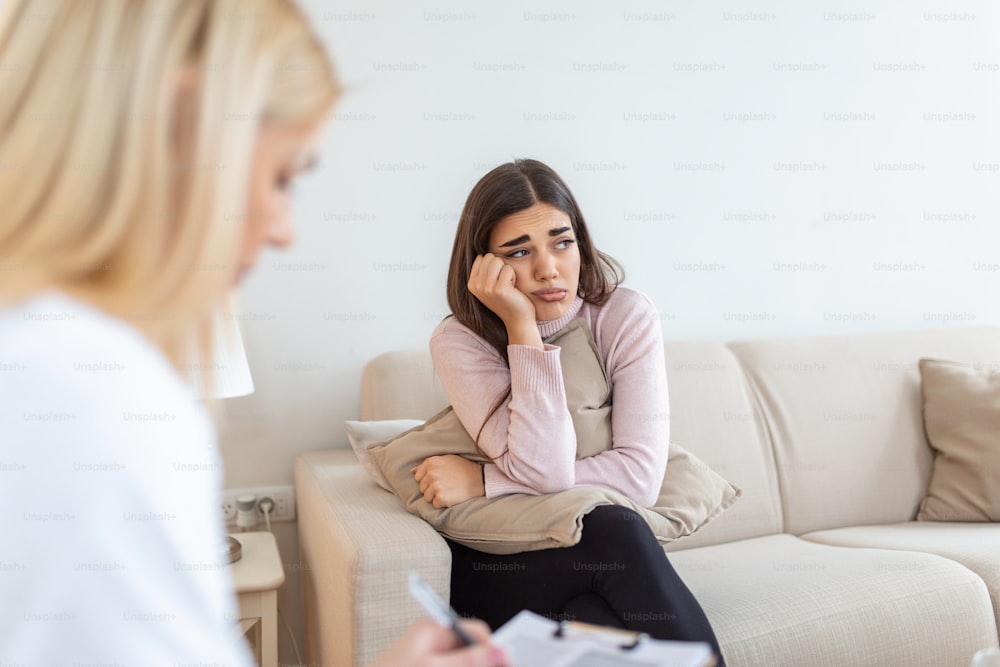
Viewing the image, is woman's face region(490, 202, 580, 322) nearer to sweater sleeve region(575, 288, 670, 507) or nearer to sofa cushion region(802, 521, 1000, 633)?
sweater sleeve region(575, 288, 670, 507)

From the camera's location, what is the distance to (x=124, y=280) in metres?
0.64

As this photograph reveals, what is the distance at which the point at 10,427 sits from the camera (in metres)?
0.54

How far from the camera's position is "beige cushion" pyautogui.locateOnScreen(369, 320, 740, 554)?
1.62 meters

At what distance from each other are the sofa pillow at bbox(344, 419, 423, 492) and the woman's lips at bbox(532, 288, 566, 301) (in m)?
0.39

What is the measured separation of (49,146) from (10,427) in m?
0.20

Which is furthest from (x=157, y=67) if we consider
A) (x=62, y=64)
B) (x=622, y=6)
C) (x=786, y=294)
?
(x=786, y=294)

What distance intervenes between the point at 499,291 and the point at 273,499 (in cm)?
98

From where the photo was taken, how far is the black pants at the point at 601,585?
149cm

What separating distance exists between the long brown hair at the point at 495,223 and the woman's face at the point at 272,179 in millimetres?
1097

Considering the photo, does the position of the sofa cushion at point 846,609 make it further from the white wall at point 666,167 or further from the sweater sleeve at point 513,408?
the white wall at point 666,167

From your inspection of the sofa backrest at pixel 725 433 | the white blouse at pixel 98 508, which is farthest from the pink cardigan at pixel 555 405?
the white blouse at pixel 98 508

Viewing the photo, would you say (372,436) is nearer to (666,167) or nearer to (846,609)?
(846,609)

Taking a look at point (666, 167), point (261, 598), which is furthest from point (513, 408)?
point (666, 167)

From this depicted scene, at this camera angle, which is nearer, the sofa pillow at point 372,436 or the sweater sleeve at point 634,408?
the sweater sleeve at point 634,408
